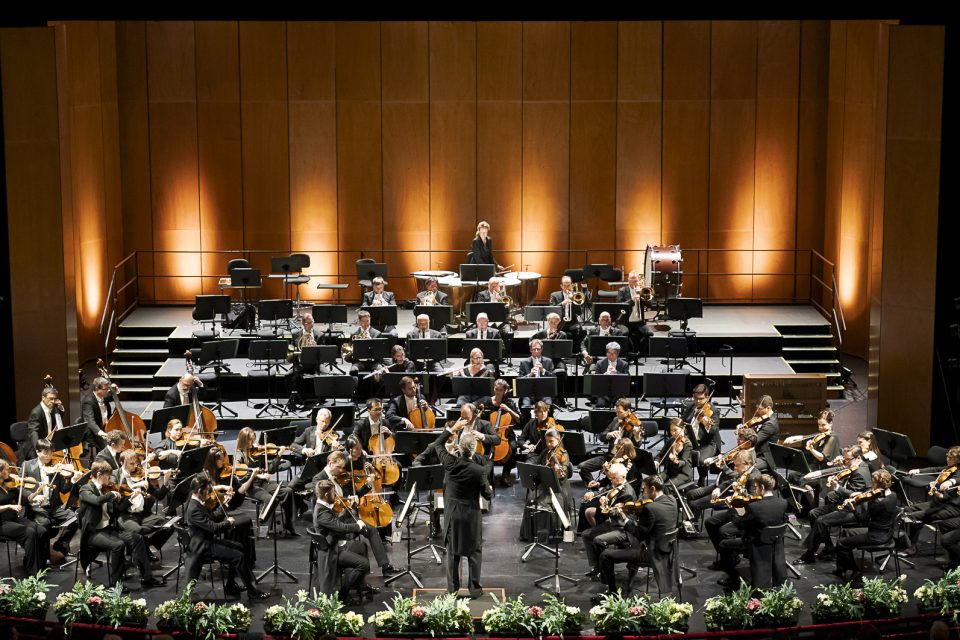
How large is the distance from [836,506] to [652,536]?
2058 mm

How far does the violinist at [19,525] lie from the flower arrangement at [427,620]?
3.65 meters

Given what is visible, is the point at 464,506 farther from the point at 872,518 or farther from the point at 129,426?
the point at 129,426

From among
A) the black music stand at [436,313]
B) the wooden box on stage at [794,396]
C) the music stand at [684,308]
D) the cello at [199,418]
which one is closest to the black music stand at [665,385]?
the wooden box on stage at [794,396]

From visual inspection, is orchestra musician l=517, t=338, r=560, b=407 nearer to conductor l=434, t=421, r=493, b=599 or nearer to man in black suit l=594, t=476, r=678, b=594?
conductor l=434, t=421, r=493, b=599

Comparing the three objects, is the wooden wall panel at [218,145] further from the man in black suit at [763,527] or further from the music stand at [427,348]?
the man in black suit at [763,527]

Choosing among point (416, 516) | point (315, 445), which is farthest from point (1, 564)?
point (416, 516)

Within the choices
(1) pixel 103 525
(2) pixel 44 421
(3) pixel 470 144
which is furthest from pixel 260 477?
(3) pixel 470 144

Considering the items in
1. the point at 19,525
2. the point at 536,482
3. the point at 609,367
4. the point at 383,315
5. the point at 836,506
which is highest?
the point at 383,315

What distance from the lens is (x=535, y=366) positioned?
14930 mm

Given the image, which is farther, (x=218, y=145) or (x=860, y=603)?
(x=218, y=145)

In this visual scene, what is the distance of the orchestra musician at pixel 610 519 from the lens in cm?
1097

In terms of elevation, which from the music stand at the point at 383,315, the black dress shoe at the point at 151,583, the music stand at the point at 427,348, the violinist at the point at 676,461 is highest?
the music stand at the point at 383,315

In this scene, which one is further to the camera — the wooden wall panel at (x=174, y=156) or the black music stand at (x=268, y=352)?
the wooden wall panel at (x=174, y=156)

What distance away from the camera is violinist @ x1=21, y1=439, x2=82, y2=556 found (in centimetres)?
1165
